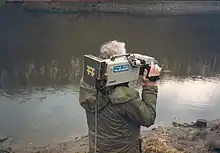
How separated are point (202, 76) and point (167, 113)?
9.17 ft

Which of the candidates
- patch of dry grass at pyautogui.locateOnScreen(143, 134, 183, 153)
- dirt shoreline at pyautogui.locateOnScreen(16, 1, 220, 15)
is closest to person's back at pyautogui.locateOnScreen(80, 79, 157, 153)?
patch of dry grass at pyautogui.locateOnScreen(143, 134, 183, 153)

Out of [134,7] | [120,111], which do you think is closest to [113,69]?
[120,111]

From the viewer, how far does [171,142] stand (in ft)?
16.8

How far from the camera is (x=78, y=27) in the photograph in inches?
601

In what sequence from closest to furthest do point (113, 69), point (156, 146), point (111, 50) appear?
point (113, 69)
point (111, 50)
point (156, 146)

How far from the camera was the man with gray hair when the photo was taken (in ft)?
7.83

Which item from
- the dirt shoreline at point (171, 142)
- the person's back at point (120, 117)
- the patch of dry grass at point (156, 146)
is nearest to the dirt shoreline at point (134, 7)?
the dirt shoreline at point (171, 142)

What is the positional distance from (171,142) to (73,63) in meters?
5.37

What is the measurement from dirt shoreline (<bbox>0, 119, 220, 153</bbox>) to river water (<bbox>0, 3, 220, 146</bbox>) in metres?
0.53

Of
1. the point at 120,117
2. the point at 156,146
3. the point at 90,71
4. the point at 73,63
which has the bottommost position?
the point at 73,63

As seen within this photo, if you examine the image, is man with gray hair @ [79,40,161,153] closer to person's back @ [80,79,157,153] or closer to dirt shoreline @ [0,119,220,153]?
person's back @ [80,79,157,153]

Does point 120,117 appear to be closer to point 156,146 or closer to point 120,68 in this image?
point 120,68

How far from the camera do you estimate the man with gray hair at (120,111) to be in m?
2.39

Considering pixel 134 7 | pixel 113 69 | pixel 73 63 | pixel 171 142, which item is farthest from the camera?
pixel 134 7
